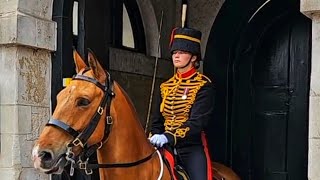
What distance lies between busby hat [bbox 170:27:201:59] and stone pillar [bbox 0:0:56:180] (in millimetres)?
1197

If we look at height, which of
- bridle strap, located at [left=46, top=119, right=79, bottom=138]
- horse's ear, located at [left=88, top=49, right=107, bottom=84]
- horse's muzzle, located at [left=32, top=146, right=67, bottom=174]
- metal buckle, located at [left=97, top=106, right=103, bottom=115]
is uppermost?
horse's ear, located at [left=88, top=49, right=107, bottom=84]

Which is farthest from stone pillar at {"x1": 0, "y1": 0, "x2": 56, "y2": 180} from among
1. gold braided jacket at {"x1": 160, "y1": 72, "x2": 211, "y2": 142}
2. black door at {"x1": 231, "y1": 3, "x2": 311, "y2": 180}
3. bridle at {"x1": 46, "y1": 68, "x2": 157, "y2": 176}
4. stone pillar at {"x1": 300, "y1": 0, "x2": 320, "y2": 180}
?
black door at {"x1": 231, "y1": 3, "x2": 311, "y2": 180}

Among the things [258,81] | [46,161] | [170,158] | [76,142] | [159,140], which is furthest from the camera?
[258,81]

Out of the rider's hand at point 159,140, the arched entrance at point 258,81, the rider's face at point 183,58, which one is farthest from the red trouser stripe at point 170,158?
the arched entrance at point 258,81

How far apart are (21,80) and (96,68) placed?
4.69 feet

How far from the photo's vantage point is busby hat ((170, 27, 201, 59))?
4.51 m

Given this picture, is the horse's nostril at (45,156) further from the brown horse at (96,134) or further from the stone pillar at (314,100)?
the stone pillar at (314,100)

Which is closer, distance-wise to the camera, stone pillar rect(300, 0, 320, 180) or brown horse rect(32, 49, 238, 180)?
brown horse rect(32, 49, 238, 180)

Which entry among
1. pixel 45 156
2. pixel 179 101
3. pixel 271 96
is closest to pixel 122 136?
pixel 45 156

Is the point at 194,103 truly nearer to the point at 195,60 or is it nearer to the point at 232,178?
the point at 195,60

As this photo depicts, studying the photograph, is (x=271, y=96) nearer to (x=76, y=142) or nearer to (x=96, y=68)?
(x=96, y=68)

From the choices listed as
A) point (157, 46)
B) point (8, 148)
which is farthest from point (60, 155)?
point (157, 46)

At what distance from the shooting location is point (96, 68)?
3816 millimetres

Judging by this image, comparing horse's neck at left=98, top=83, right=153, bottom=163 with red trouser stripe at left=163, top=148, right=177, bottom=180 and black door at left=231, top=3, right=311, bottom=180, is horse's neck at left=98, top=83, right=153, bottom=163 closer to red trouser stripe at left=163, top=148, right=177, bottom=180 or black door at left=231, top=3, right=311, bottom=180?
red trouser stripe at left=163, top=148, right=177, bottom=180
